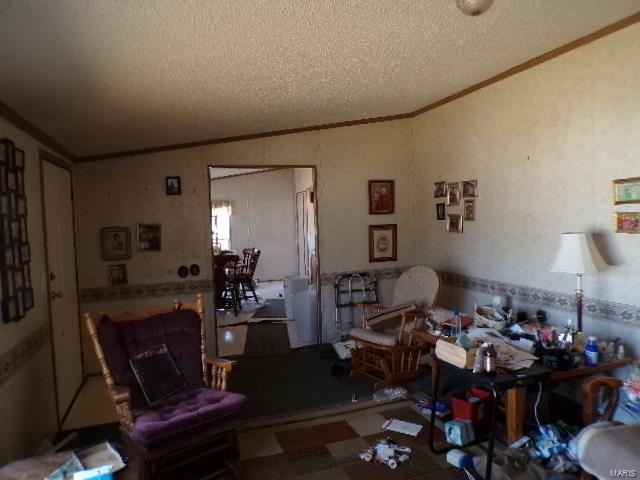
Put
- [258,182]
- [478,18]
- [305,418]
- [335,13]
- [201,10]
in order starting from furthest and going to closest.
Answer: [258,182]
[305,418]
[478,18]
[335,13]
[201,10]

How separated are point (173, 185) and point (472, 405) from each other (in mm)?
3512

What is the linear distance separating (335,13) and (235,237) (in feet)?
27.6

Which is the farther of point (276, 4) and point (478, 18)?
point (478, 18)

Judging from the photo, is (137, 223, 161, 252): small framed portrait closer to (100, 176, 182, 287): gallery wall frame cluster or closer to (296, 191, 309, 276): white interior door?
(100, 176, 182, 287): gallery wall frame cluster

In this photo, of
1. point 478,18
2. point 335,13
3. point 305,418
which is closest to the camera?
point 335,13

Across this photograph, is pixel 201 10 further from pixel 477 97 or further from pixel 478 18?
pixel 477 97

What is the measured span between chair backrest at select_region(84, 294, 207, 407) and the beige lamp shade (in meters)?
2.57

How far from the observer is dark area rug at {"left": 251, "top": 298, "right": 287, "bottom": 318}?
6992 mm

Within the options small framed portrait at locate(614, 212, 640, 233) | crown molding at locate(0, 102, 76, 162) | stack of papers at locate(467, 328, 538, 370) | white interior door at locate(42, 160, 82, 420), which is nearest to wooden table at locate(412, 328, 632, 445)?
stack of papers at locate(467, 328, 538, 370)

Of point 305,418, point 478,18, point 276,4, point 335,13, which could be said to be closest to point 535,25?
point 478,18

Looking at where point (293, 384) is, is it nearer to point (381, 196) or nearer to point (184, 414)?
point (184, 414)

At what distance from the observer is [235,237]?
10219 millimetres

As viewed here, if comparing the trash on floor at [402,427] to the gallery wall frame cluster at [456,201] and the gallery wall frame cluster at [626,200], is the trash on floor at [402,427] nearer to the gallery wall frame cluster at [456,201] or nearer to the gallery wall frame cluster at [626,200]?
the gallery wall frame cluster at [626,200]

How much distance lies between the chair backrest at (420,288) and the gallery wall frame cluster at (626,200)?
165 cm
